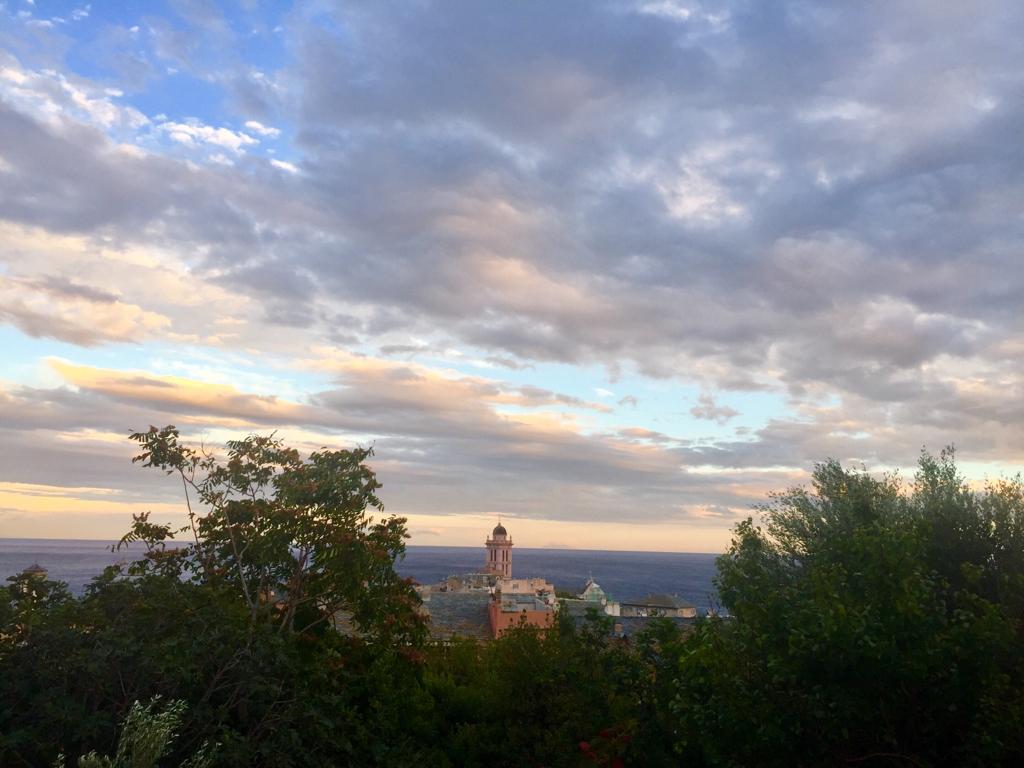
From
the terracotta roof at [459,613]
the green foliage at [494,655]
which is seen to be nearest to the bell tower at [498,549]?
the terracotta roof at [459,613]

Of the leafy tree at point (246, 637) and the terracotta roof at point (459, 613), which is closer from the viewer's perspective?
the leafy tree at point (246, 637)

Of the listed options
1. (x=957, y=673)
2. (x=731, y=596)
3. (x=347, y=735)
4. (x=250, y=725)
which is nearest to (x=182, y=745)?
(x=250, y=725)

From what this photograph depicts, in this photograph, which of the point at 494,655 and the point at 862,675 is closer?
the point at 862,675

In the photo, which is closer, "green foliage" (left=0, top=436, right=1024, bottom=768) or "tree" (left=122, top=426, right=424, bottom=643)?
"green foliage" (left=0, top=436, right=1024, bottom=768)

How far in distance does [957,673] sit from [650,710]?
494 centimetres

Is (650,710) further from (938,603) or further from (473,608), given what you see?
(473,608)

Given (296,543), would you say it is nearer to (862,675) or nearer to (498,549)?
(862,675)

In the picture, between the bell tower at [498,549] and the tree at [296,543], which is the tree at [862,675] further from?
the bell tower at [498,549]

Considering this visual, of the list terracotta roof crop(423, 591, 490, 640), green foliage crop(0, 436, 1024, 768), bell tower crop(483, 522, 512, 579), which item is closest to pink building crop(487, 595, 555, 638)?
terracotta roof crop(423, 591, 490, 640)

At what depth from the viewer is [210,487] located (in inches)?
600

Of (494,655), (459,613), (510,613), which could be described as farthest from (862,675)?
(459,613)

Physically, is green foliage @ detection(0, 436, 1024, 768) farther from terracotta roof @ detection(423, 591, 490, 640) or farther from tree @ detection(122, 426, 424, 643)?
terracotta roof @ detection(423, 591, 490, 640)

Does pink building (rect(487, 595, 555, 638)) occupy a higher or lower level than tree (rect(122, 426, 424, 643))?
lower

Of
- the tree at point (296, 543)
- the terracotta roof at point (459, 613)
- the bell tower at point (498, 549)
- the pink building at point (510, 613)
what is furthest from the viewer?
the bell tower at point (498, 549)
